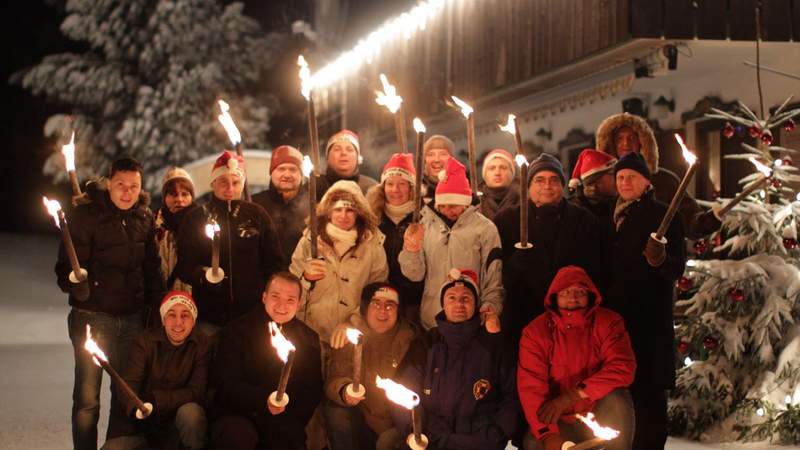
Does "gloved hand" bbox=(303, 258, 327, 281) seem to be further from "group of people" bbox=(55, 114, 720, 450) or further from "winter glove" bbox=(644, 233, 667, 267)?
"winter glove" bbox=(644, 233, 667, 267)

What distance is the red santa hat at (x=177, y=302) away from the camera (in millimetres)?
6301

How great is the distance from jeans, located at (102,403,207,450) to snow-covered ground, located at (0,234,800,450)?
2023 millimetres

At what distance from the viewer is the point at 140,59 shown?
87.6 feet

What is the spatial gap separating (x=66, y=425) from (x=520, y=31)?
6.23 meters

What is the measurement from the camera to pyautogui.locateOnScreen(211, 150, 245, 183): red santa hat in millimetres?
6754

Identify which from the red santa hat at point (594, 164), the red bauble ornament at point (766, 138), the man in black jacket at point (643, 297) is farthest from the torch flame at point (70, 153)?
the red bauble ornament at point (766, 138)

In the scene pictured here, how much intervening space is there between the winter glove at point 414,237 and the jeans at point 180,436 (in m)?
1.49

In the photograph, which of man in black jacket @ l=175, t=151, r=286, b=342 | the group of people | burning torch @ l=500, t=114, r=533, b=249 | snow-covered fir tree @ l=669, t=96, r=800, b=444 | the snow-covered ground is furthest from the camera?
the snow-covered ground

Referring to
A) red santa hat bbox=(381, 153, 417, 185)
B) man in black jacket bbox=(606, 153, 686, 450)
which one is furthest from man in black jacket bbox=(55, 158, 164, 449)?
man in black jacket bbox=(606, 153, 686, 450)

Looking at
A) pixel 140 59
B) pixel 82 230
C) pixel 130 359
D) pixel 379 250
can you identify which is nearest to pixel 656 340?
pixel 379 250

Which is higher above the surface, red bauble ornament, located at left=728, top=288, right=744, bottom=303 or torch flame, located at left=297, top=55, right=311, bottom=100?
torch flame, located at left=297, top=55, right=311, bottom=100

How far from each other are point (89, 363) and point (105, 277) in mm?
522

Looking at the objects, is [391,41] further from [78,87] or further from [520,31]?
[78,87]

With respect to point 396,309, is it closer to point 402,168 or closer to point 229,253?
point 402,168
